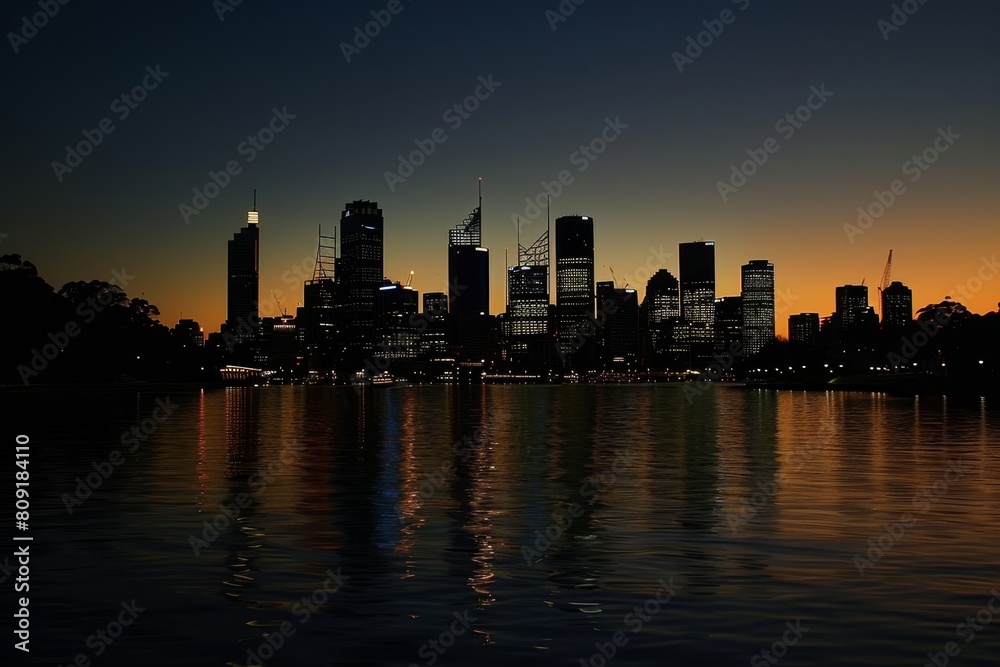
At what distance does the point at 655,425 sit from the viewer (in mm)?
81812

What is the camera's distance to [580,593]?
18.1 m

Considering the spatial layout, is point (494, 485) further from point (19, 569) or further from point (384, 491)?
point (19, 569)

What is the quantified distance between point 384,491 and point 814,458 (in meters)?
22.2

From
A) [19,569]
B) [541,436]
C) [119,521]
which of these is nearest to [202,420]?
[541,436]

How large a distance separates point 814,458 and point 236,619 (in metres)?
36.2

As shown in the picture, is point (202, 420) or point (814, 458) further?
point (202, 420)

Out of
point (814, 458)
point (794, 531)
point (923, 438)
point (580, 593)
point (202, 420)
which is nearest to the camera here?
point (580, 593)

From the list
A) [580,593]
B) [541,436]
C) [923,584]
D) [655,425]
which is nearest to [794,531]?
[923,584]

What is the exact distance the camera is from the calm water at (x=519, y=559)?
14.8 m

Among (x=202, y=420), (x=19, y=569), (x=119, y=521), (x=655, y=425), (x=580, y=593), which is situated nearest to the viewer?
(x=580, y=593)

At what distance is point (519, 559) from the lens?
2148cm

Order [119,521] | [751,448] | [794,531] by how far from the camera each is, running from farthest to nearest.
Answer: [751,448] → [119,521] → [794,531]

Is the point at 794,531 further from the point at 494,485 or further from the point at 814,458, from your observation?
the point at 814,458

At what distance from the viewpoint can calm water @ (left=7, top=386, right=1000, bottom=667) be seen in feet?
48.7
